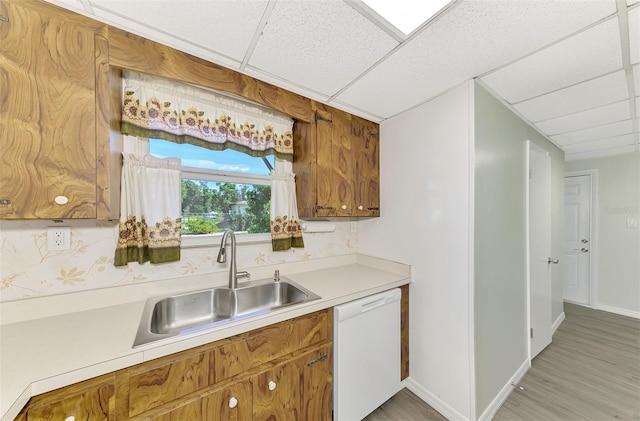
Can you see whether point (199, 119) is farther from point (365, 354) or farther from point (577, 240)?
point (577, 240)

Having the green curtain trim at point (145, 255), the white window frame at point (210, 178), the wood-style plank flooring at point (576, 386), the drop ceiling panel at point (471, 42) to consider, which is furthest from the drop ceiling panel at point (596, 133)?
the green curtain trim at point (145, 255)

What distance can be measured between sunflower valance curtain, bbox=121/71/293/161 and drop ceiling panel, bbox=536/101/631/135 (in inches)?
98.9

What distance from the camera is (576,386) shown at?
1.87 m

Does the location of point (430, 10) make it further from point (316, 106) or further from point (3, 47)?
point (3, 47)

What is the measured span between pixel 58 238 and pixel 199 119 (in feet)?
3.32

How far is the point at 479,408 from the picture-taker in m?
1.50

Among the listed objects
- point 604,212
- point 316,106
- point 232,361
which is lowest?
point 232,361

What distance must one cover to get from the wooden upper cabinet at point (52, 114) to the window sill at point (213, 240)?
0.56 metres

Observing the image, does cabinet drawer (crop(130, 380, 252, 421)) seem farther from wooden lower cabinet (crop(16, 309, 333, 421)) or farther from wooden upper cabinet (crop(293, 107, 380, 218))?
wooden upper cabinet (crop(293, 107, 380, 218))

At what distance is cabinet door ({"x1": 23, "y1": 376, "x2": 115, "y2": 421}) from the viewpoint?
0.74m

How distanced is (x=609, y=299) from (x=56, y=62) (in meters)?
6.08

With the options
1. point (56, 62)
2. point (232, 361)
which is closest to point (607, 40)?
point (232, 361)

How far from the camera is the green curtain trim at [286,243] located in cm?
183

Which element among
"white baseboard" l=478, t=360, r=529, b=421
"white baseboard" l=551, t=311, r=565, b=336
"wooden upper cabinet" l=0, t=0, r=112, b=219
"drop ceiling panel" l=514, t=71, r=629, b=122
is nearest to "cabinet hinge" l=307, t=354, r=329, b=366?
"white baseboard" l=478, t=360, r=529, b=421
